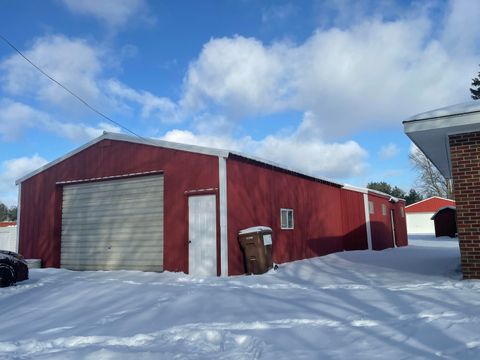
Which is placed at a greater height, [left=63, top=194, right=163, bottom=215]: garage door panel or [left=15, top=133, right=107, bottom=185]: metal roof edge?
[left=15, top=133, right=107, bottom=185]: metal roof edge

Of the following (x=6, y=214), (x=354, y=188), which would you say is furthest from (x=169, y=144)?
(x=6, y=214)

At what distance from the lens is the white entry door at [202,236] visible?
1134 centimetres

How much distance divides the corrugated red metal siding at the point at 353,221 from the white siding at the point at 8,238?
16.8 meters

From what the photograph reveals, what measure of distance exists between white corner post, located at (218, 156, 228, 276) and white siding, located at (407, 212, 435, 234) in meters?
47.8

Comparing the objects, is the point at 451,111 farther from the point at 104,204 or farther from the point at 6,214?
the point at 6,214

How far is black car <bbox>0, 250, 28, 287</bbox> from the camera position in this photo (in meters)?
10.3

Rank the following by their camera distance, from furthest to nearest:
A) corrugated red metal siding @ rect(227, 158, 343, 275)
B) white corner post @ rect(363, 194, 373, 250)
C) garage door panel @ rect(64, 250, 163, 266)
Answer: white corner post @ rect(363, 194, 373, 250), garage door panel @ rect(64, 250, 163, 266), corrugated red metal siding @ rect(227, 158, 343, 275)

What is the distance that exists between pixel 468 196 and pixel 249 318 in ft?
17.0

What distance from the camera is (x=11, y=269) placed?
411 inches

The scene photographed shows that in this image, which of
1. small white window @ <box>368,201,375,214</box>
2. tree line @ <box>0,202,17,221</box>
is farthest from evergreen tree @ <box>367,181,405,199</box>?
tree line @ <box>0,202,17,221</box>

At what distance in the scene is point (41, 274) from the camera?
1273 cm

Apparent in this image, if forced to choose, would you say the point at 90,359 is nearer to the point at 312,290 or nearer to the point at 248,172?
the point at 312,290

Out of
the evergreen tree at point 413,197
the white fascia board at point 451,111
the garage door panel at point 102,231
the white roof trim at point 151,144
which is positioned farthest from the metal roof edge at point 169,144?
the evergreen tree at point 413,197

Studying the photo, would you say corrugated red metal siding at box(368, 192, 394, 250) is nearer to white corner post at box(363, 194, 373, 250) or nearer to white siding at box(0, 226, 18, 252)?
white corner post at box(363, 194, 373, 250)
